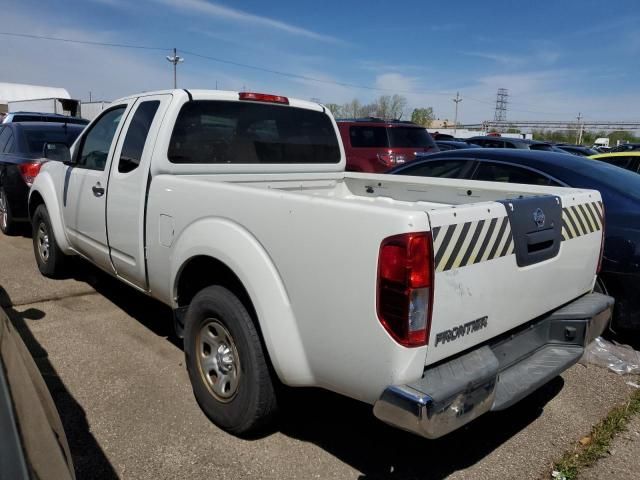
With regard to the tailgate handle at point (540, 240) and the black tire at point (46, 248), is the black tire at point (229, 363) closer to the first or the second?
the tailgate handle at point (540, 240)

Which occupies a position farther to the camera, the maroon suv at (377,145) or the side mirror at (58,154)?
the maroon suv at (377,145)

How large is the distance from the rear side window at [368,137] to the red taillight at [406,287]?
9.06 metres

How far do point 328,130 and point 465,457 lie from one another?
281 cm

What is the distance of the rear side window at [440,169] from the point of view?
17.5 feet

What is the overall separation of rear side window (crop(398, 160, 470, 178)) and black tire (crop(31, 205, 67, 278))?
380cm

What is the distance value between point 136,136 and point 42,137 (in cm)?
442

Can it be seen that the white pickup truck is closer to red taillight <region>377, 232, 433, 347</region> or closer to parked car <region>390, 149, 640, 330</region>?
red taillight <region>377, 232, 433, 347</region>

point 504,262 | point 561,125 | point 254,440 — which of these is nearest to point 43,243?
point 254,440

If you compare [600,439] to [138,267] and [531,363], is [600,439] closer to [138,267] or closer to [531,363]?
[531,363]

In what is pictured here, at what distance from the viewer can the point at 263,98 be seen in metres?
4.05

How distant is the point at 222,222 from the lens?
2.81 meters

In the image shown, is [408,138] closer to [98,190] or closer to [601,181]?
[601,181]

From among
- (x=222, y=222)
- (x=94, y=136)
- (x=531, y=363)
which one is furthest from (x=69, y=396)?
(x=531, y=363)

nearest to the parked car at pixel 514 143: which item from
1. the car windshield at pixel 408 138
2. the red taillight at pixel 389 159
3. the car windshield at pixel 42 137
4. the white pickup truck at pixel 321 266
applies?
the car windshield at pixel 408 138
